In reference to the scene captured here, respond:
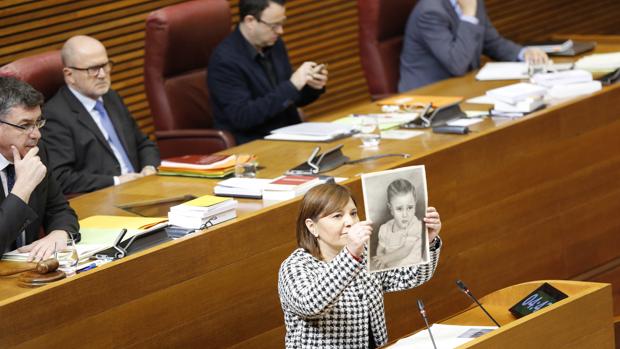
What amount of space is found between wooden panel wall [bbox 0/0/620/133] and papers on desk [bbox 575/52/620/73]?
2.12m

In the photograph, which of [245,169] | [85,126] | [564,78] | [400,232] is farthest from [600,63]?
[400,232]

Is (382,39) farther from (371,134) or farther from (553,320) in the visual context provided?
(553,320)

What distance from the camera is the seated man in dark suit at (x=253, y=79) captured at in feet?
17.4

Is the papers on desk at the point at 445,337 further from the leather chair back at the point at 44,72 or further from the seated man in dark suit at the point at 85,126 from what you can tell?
the leather chair back at the point at 44,72

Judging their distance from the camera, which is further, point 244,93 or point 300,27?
point 300,27

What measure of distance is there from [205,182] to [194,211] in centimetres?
68

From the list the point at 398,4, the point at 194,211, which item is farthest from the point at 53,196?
the point at 398,4

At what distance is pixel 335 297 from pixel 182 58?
112 inches

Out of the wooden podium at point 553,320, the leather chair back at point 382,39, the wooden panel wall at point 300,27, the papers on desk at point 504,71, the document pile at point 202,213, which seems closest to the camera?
the wooden podium at point 553,320

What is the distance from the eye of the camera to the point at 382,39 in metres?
6.10

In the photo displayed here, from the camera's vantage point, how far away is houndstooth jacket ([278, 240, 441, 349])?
2.88m

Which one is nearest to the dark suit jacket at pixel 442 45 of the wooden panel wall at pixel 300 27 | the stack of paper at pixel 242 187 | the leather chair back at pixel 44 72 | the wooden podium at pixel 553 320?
the wooden panel wall at pixel 300 27

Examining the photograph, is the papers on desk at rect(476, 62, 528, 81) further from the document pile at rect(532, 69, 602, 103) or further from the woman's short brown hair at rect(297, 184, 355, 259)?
the woman's short brown hair at rect(297, 184, 355, 259)

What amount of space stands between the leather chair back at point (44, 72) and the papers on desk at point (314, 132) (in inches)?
37.5
